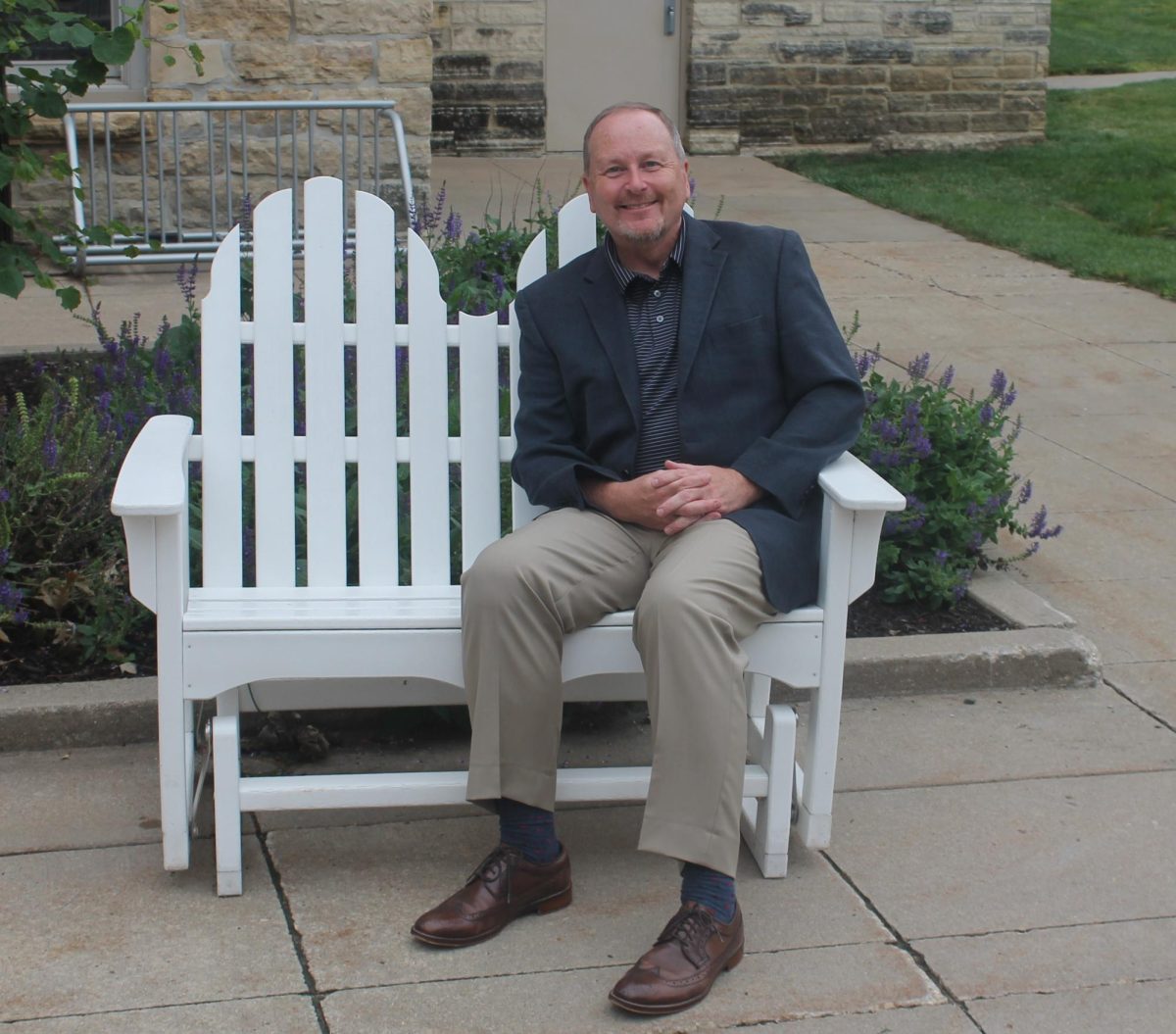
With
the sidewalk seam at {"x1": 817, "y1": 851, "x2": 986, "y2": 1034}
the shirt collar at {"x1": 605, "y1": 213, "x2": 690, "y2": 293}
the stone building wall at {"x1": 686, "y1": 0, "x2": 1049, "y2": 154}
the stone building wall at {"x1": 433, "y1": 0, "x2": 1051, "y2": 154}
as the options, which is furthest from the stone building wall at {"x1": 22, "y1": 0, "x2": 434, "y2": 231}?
the sidewalk seam at {"x1": 817, "y1": 851, "x2": 986, "y2": 1034}

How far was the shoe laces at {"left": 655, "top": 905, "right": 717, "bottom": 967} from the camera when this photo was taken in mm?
2846

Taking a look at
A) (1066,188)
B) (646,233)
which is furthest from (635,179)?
(1066,188)

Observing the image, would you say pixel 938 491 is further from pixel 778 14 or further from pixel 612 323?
pixel 778 14

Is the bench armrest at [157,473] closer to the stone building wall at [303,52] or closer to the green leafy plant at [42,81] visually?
the green leafy plant at [42,81]

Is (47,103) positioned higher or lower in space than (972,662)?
higher

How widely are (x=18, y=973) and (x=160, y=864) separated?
0.45m

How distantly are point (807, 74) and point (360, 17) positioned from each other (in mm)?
6209

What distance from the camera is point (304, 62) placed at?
8906mm

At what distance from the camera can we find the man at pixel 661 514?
2941 mm

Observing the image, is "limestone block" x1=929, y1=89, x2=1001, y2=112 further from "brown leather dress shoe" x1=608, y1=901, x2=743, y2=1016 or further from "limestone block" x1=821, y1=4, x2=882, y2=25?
"brown leather dress shoe" x1=608, y1=901, x2=743, y2=1016

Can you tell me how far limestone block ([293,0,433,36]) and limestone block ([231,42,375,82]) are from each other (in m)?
0.08

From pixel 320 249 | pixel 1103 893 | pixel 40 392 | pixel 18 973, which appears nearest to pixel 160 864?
pixel 18 973

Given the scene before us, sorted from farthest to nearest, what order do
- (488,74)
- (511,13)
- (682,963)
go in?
(488,74) < (511,13) < (682,963)

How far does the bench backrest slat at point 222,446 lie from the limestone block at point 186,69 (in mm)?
5749
